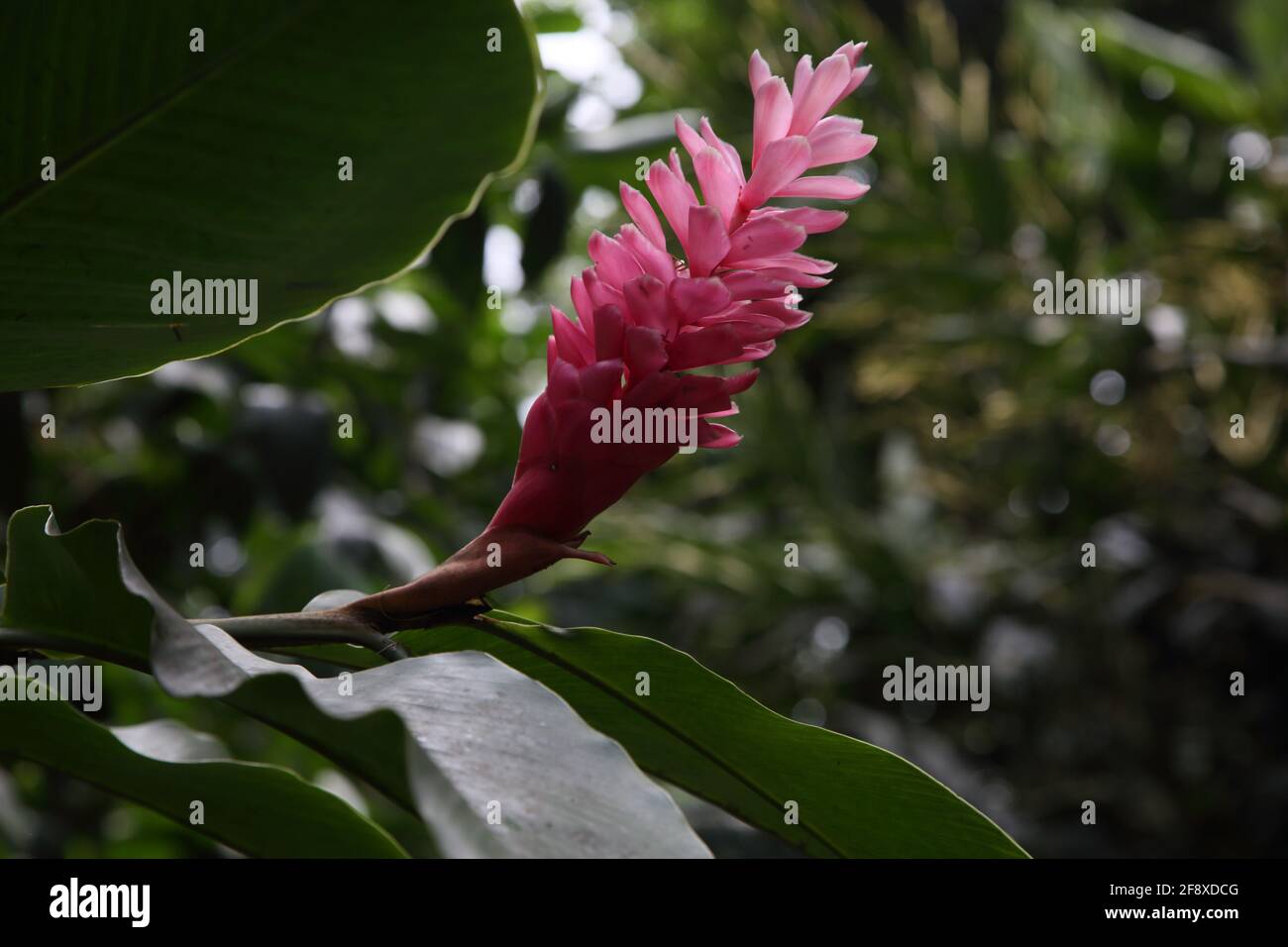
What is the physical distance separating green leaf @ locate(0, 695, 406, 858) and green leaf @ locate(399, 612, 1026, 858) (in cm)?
9

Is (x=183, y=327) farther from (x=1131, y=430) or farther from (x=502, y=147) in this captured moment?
(x=1131, y=430)

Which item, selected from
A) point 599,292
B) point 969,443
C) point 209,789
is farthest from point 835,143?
point 969,443

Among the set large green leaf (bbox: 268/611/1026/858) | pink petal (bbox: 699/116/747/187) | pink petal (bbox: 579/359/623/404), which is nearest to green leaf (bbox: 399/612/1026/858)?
large green leaf (bbox: 268/611/1026/858)

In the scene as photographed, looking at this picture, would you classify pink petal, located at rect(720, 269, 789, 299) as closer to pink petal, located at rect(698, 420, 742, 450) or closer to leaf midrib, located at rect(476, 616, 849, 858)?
pink petal, located at rect(698, 420, 742, 450)

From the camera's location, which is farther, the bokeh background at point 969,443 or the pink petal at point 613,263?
the bokeh background at point 969,443

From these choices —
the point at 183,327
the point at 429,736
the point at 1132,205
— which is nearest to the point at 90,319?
the point at 183,327

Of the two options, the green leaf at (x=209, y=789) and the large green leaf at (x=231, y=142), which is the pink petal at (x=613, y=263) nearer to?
the large green leaf at (x=231, y=142)

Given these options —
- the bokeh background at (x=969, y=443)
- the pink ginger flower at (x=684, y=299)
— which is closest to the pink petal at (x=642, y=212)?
the pink ginger flower at (x=684, y=299)

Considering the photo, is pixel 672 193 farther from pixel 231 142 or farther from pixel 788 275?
pixel 231 142

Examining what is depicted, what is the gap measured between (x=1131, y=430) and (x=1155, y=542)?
0.85ft

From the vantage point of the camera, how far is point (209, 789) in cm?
50

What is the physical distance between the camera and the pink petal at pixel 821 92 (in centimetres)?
50

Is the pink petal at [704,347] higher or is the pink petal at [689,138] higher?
the pink petal at [689,138]

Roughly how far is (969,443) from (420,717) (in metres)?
2.51
